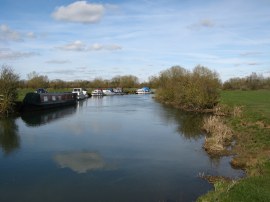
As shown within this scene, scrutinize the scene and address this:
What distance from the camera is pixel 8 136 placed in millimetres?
21906

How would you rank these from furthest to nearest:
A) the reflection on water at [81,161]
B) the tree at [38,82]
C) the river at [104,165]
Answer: the tree at [38,82] < the reflection on water at [81,161] < the river at [104,165]

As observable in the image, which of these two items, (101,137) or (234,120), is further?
(234,120)

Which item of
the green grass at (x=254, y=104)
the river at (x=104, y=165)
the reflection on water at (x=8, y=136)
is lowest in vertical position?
the river at (x=104, y=165)

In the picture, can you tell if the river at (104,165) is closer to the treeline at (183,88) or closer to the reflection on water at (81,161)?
the reflection on water at (81,161)

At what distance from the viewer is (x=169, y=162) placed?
15164 mm

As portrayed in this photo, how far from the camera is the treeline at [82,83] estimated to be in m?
86.0

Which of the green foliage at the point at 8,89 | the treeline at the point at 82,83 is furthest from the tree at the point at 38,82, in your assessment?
the green foliage at the point at 8,89

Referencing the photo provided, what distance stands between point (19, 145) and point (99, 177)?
26.8 feet

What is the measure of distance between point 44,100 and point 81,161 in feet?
91.3

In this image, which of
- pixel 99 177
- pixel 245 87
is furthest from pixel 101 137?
pixel 245 87

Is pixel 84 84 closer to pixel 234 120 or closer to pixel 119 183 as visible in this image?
pixel 234 120

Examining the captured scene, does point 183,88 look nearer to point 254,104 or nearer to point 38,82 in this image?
point 254,104

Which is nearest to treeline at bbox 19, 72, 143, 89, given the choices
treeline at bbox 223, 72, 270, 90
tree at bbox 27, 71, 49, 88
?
tree at bbox 27, 71, 49, 88

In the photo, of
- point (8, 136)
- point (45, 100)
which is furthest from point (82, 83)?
point (8, 136)
